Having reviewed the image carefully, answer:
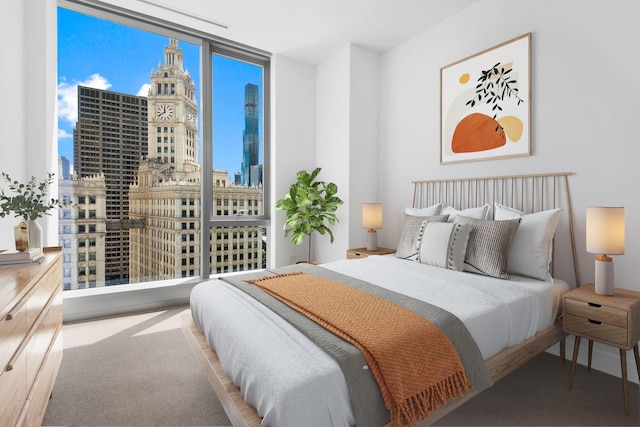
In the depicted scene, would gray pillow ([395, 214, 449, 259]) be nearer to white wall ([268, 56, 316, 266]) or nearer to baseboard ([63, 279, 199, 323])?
Answer: white wall ([268, 56, 316, 266])

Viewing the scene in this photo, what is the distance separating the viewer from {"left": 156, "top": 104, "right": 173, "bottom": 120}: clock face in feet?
12.8

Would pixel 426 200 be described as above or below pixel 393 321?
above

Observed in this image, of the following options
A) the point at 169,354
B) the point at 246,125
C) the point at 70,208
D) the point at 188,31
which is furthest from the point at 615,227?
the point at 70,208

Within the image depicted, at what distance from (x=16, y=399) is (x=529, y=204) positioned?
3.30 m

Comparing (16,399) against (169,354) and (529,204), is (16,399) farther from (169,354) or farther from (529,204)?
(529,204)

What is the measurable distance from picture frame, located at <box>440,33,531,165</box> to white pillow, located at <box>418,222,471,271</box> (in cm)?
90

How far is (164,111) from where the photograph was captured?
12.9 ft

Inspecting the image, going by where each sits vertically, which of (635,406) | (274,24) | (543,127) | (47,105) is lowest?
(635,406)

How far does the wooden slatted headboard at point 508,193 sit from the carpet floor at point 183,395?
76 cm

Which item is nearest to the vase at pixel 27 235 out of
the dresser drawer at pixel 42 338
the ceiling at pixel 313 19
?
the dresser drawer at pixel 42 338

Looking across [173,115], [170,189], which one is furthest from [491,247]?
[173,115]

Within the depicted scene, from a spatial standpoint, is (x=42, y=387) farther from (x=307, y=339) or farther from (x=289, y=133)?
Result: (x=289, y=133)

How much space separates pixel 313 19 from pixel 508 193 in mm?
2616

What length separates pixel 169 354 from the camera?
2.60 meters
